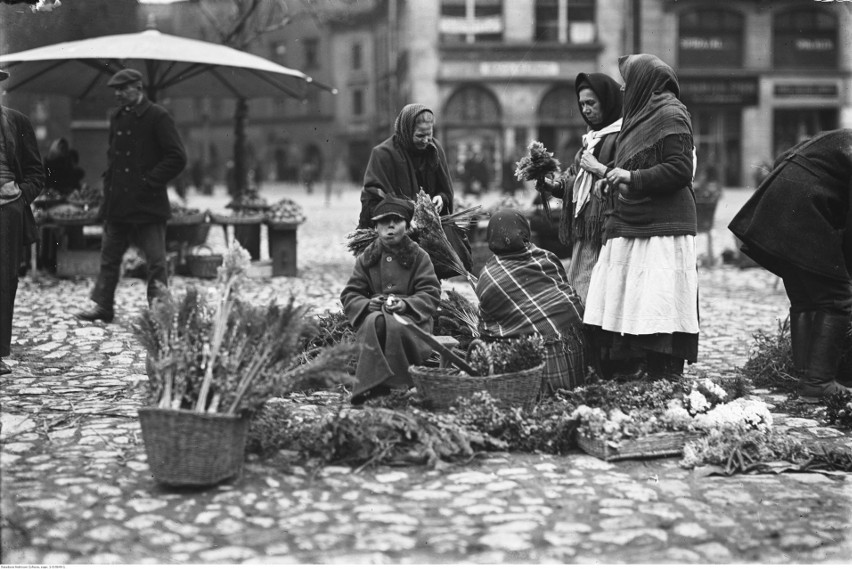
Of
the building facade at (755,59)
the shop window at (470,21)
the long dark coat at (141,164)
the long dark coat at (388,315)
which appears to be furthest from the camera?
the building facade at (755,59)

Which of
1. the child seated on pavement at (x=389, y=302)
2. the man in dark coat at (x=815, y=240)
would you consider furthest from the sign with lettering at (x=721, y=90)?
the child seated on pavement at (x=389, y=302)

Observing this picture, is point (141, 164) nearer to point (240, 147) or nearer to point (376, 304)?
point (376, 304)

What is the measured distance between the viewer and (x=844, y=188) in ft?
20.4

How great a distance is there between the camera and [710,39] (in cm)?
4119

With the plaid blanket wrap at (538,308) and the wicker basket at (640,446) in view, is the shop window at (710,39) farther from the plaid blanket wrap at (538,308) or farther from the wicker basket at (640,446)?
the wicker basket at (640,446)

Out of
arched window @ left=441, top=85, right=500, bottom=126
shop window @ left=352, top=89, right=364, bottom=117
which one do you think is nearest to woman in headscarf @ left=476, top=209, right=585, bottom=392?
arched window @ left=441, top=85, right=500, bottom=126

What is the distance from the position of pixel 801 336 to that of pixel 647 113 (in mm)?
1777

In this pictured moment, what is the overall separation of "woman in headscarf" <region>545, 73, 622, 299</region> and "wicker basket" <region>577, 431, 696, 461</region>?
170 centimetres

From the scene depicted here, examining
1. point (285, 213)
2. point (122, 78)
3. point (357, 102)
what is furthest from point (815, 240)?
point (357, 102)

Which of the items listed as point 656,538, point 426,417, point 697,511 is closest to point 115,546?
point 426,417

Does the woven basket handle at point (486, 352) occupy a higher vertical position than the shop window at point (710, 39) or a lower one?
lower

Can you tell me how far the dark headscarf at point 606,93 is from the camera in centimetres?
642

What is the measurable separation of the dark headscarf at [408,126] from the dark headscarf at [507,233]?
3.70ft

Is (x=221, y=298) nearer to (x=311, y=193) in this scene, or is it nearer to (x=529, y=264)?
(x=529, y=264)
